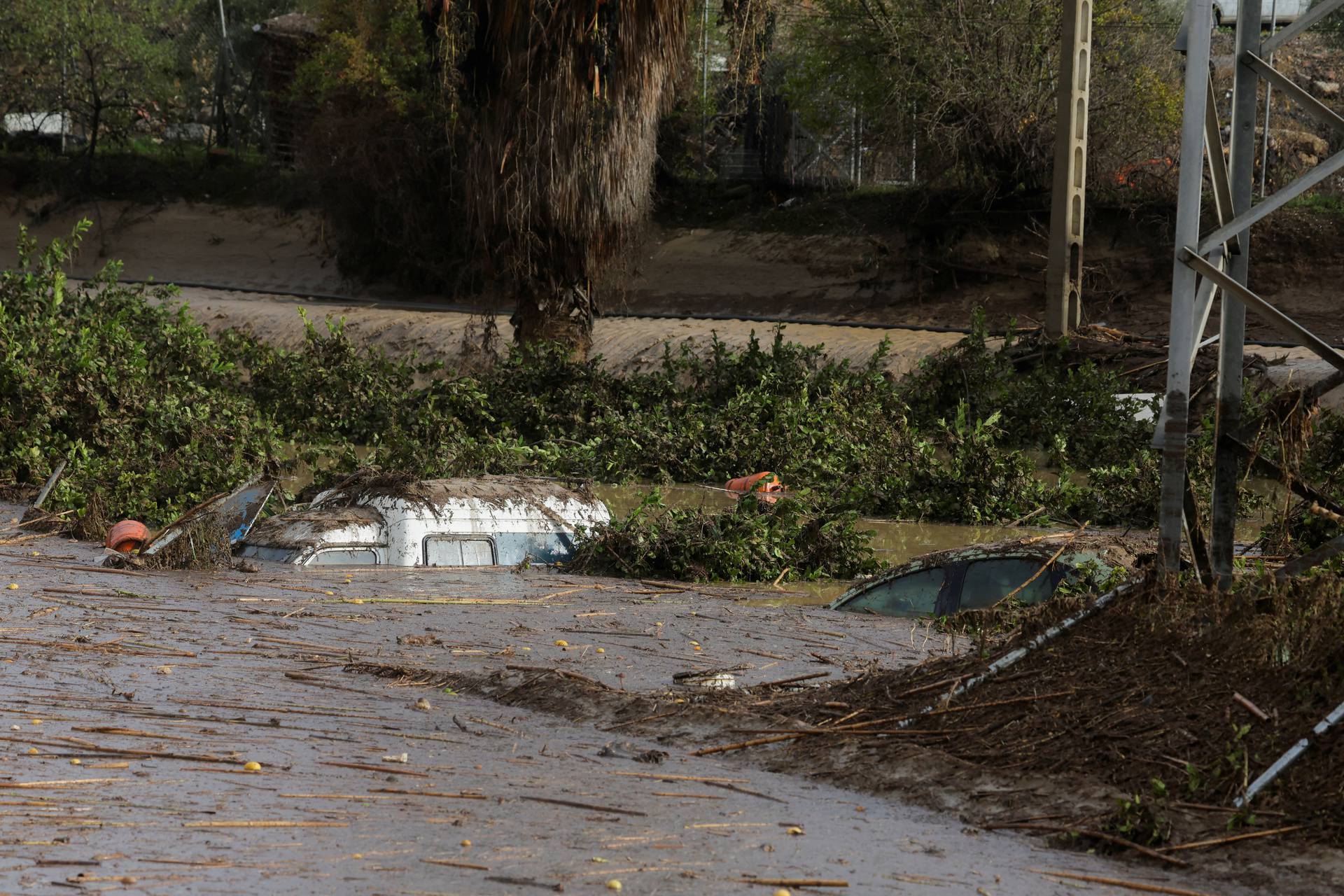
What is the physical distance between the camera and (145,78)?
46.8 metres

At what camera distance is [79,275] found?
40781mm

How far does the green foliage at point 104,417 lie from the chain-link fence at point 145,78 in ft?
86.1

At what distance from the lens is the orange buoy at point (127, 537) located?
12422 mm

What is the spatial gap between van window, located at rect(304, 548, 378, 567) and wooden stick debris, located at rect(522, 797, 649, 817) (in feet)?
22.1

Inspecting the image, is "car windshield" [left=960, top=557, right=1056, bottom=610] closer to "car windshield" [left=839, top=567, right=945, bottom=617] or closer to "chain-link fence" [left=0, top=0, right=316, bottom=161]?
"car windshield" [left=839, top=567, right=945, bottom=617]

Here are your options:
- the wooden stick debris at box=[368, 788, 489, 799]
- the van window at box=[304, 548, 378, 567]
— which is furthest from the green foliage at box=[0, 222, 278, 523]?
the wooden stick debris at box=[368, 788, 489, 799]

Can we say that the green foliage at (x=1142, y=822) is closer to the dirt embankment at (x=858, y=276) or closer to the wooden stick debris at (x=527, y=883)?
the wooden stick debris at (x=527, y=883)

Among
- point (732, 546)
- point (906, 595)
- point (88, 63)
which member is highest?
point (88, 63)

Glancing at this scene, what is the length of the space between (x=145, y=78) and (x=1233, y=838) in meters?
47.4

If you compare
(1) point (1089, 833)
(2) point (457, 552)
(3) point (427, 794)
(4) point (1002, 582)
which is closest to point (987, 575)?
(4) point (1002, 582)

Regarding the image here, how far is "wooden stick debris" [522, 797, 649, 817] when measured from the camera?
5.38 metres

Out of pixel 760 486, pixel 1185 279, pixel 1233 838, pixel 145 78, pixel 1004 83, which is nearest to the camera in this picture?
pixel 1233 838

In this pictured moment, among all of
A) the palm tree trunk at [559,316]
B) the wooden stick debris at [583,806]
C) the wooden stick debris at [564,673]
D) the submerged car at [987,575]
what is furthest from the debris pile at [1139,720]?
the palm tree trunk at [559,316]

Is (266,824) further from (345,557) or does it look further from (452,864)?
(345,557)
